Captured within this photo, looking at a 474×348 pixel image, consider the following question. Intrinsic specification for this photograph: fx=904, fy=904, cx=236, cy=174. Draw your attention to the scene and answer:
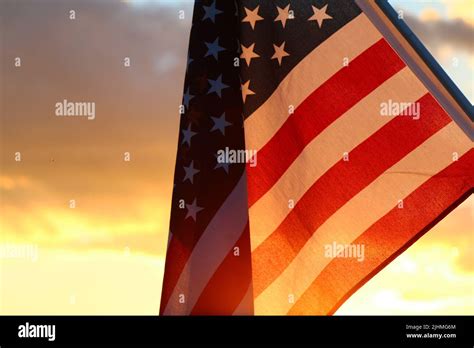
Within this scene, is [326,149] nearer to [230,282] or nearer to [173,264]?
[230,282]

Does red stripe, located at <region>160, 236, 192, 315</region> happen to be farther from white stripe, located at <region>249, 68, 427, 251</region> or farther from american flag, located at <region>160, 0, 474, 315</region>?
white stripe, located at <region>249, 68, 427, 251</region>

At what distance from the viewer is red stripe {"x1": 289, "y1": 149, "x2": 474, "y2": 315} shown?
8156 millimetres

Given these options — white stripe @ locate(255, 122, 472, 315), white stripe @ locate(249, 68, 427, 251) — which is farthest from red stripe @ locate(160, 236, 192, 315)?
white stripe @ locate(255, 122, 472, 315)

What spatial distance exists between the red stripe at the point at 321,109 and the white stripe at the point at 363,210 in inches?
28.8

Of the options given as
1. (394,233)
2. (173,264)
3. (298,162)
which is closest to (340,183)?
(298,162)

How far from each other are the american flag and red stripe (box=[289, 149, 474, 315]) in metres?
0.01

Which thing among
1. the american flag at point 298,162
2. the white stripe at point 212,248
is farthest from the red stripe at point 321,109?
the white stripe at point 212,248

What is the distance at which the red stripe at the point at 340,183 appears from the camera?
834 cm

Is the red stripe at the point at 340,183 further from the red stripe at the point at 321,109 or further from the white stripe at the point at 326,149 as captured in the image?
the red stripe at the point at 321,109

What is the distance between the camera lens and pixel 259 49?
8.96 m

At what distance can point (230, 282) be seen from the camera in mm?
9234
